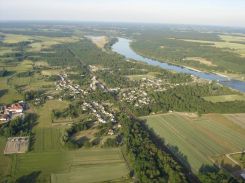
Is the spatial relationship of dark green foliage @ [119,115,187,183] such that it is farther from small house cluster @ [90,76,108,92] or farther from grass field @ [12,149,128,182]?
small house cluster @ [90,76,108,92]

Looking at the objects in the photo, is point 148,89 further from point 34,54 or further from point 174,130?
point 34,54

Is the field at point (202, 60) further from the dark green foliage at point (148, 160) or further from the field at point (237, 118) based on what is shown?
the dark green foliage at point (148, 160)

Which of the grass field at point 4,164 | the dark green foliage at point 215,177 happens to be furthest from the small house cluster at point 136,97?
the grass field at point 4,164

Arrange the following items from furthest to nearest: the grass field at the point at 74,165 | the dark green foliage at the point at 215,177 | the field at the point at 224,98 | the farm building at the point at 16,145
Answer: the field at the point at 224,98 < the farm building at the point at 16,145 < the grass field at the point at 74,165 < the dark green foliage at the point at 215,177

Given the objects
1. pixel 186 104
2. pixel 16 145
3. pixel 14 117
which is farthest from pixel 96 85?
pixel 16 145

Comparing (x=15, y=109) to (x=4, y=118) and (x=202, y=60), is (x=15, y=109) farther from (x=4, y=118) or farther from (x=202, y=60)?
(x=202, y=60)
